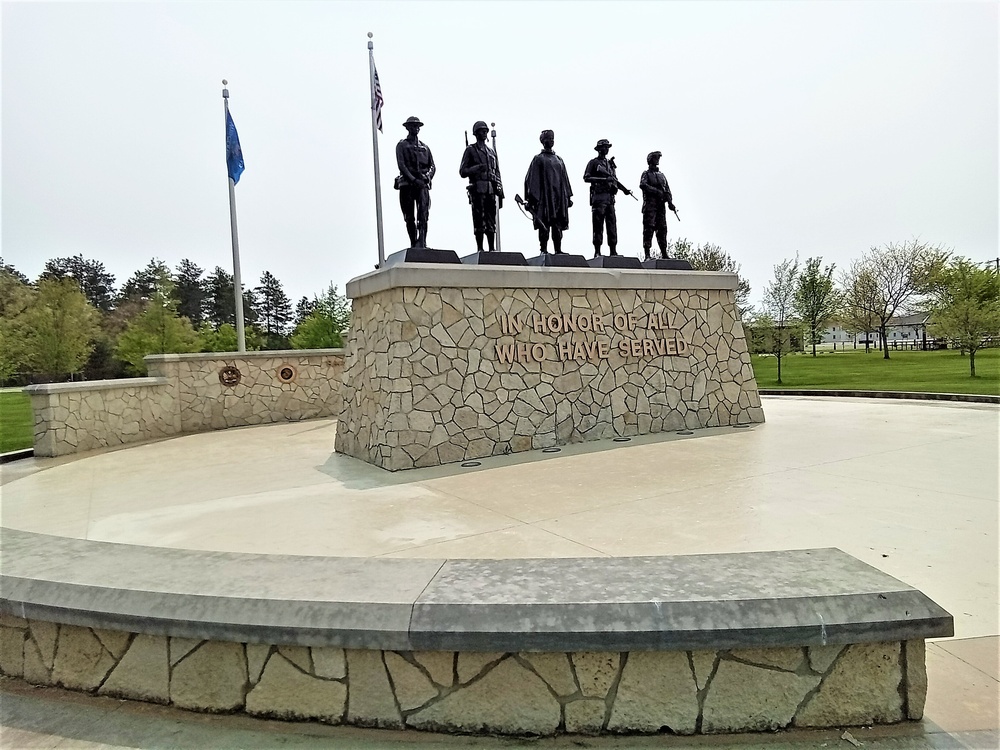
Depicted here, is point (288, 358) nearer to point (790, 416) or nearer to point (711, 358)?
point (711, 358)

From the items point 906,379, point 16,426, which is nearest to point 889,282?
point 906,379

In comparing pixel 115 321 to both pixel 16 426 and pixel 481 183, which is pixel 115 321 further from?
pixel 481 183

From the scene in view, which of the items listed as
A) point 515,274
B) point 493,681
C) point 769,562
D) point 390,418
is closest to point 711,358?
point 515,274

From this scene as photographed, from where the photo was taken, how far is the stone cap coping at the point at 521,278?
7660 mm

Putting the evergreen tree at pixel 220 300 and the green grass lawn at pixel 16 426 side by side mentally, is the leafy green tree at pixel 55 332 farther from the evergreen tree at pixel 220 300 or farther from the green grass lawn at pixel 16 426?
the evergreen tree at pixel 220 300

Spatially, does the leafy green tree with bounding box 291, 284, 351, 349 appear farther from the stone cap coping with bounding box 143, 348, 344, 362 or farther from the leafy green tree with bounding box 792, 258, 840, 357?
the leafy green tree with bounding box 792, 258, 840, 357

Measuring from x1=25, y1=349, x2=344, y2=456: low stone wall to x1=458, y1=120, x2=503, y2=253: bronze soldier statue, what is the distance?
164 inches

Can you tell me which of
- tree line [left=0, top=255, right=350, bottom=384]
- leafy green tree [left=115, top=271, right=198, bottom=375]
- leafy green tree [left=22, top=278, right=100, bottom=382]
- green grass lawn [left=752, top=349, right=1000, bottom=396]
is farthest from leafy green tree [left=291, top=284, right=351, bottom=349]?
green grass lawn [left=752, top=349, right=1000, bottom=396]

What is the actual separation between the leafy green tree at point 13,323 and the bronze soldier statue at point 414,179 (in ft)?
53.3

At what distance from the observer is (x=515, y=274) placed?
8414 millimetres

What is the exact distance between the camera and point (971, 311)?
1844cm

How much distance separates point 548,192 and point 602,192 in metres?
1.07

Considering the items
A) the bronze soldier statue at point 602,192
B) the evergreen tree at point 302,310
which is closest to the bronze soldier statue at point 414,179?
the bronze soldier statue at point 602,192

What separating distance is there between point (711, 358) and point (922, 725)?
8452 mm
